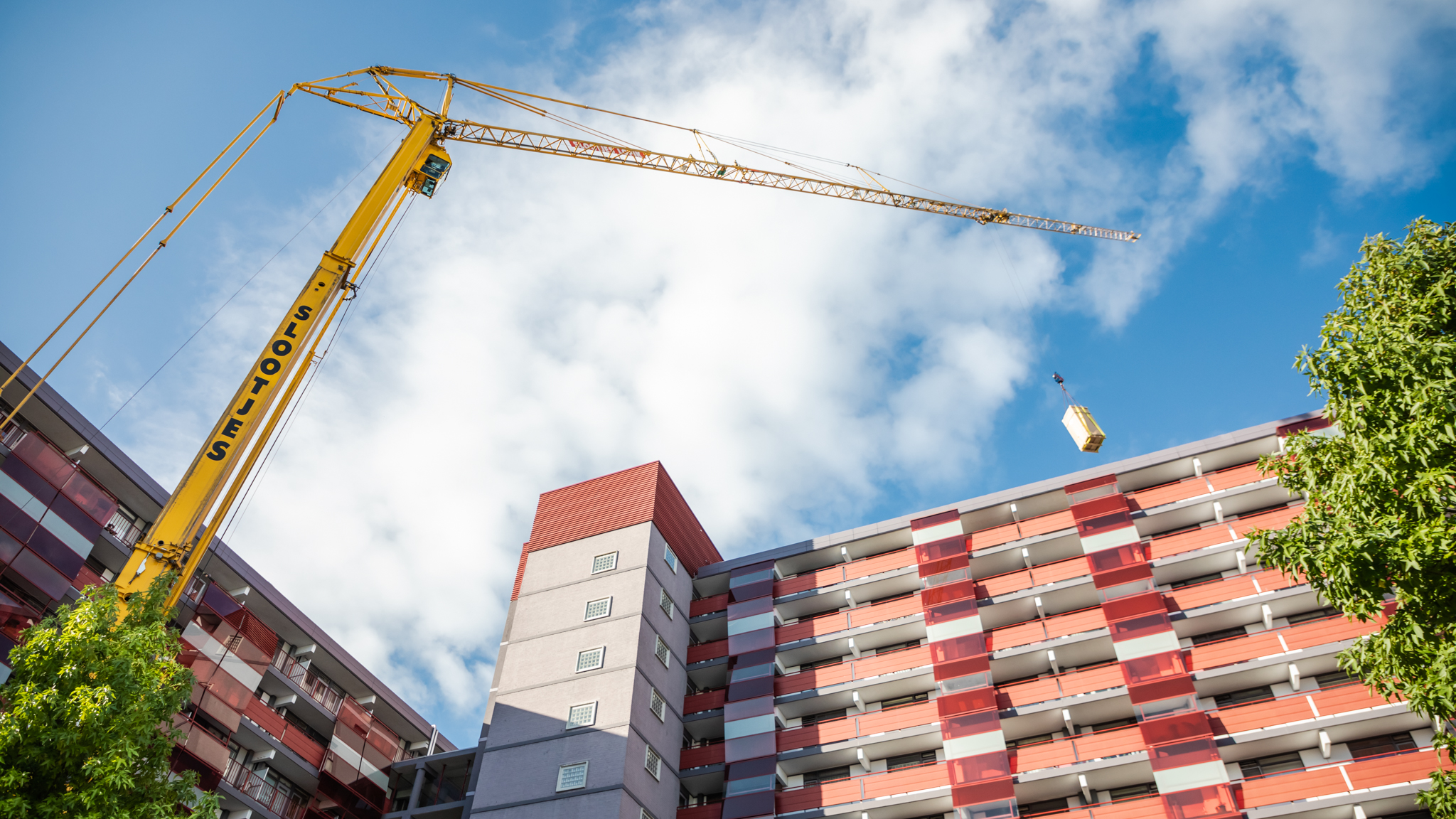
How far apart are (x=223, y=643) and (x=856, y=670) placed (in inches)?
1230

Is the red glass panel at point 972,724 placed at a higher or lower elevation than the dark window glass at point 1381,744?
higher

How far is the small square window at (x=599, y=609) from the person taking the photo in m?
49.7

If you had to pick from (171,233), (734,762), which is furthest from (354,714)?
(171,233)

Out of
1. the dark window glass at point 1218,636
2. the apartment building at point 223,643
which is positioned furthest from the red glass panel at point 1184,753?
the apartment building at point 223,643

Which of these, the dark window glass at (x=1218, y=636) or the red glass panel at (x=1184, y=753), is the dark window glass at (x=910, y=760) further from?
the dark window glass at (x=1218, y=636)

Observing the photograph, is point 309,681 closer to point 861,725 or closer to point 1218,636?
point 861,725

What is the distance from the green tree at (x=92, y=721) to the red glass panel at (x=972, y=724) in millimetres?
31114

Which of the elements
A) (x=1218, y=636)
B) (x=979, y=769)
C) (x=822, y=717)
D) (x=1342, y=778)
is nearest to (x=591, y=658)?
(x=822, y=717)

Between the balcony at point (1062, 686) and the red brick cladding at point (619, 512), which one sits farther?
the red brick cladding at point (619, 512)

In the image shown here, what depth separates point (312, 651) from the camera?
5184 centimetres

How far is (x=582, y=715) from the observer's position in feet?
149

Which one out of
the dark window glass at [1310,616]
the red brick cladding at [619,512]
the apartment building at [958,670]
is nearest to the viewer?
the apartment building at [958,670]

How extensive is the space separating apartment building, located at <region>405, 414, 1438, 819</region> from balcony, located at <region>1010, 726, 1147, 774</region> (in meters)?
0.13

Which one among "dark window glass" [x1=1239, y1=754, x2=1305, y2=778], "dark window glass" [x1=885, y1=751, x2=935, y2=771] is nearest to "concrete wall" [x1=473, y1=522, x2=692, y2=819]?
"dark window glass" [x1=885, y1=751, x2=935, y2=771]
